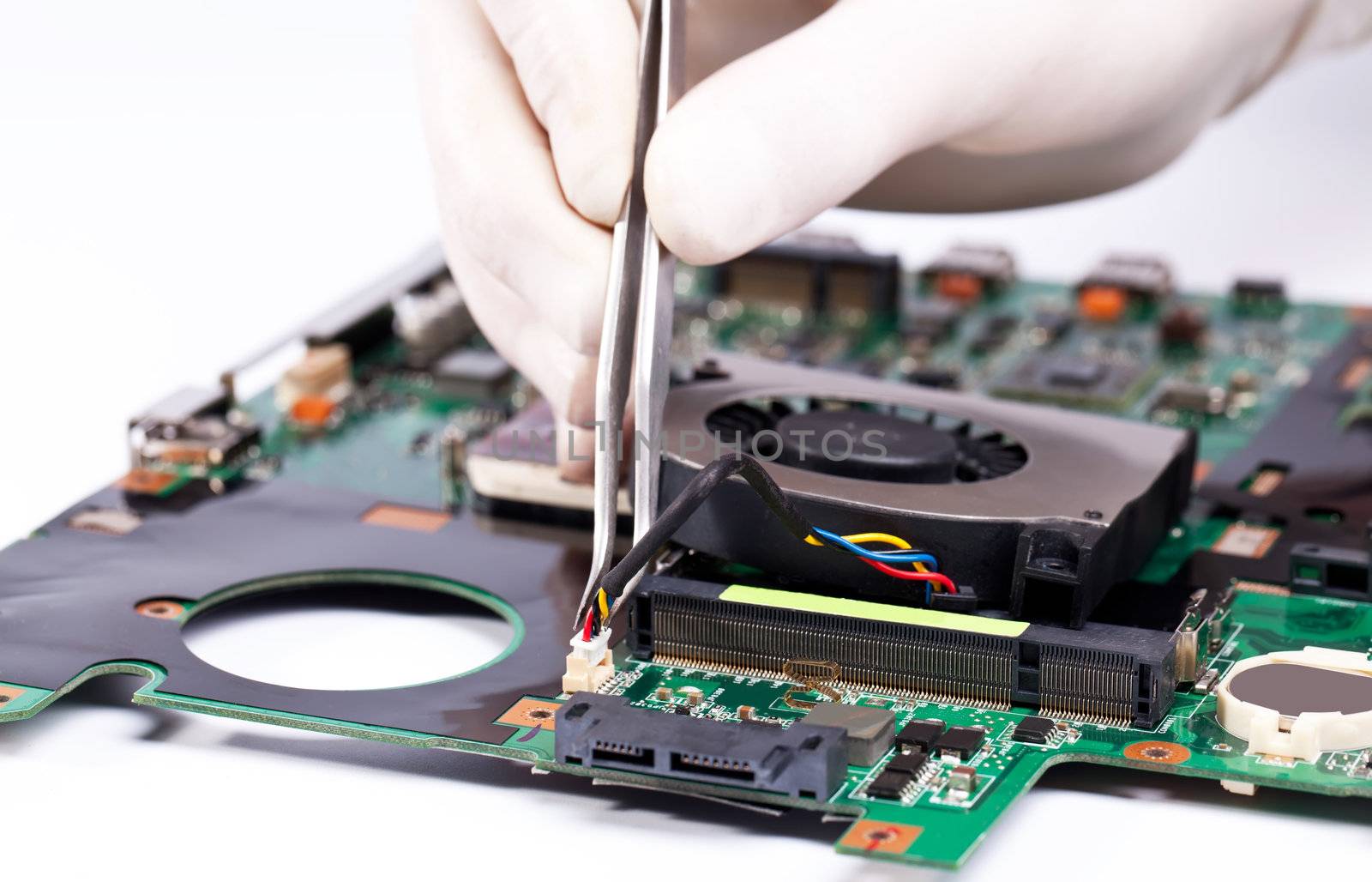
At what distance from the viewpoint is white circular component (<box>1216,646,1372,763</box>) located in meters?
6.30

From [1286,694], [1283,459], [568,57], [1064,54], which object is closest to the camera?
[1286,694]

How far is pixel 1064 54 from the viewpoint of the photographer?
7.46 metres

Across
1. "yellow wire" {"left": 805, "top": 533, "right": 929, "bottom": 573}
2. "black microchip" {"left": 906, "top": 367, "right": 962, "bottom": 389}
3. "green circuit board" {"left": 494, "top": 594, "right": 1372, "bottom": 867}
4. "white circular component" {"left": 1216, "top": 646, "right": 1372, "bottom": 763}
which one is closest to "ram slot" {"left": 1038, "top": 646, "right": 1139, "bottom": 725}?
"green circuit board" {"left": 494, "top": 594, "right": 1372, "bottom": 867}

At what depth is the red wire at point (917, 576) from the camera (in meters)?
6.82

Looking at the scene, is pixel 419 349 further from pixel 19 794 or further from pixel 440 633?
pixel 19 794

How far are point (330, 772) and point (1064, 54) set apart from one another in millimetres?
3245

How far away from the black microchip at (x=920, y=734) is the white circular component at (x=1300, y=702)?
0.81 metres

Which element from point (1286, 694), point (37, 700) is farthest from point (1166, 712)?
point (37, 700)

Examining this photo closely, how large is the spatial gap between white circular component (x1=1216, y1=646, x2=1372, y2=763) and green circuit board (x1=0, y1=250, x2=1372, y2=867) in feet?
0.16

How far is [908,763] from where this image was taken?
6.24m

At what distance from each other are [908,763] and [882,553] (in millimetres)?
825

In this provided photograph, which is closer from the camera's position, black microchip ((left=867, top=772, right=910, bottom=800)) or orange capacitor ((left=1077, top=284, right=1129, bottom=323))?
black microchip ((left=867, top=772, right=910, bottom=800))

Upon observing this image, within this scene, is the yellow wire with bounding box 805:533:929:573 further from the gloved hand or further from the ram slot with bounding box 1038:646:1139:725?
the gloved hand

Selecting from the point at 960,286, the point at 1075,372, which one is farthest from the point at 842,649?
the point at 960,286
